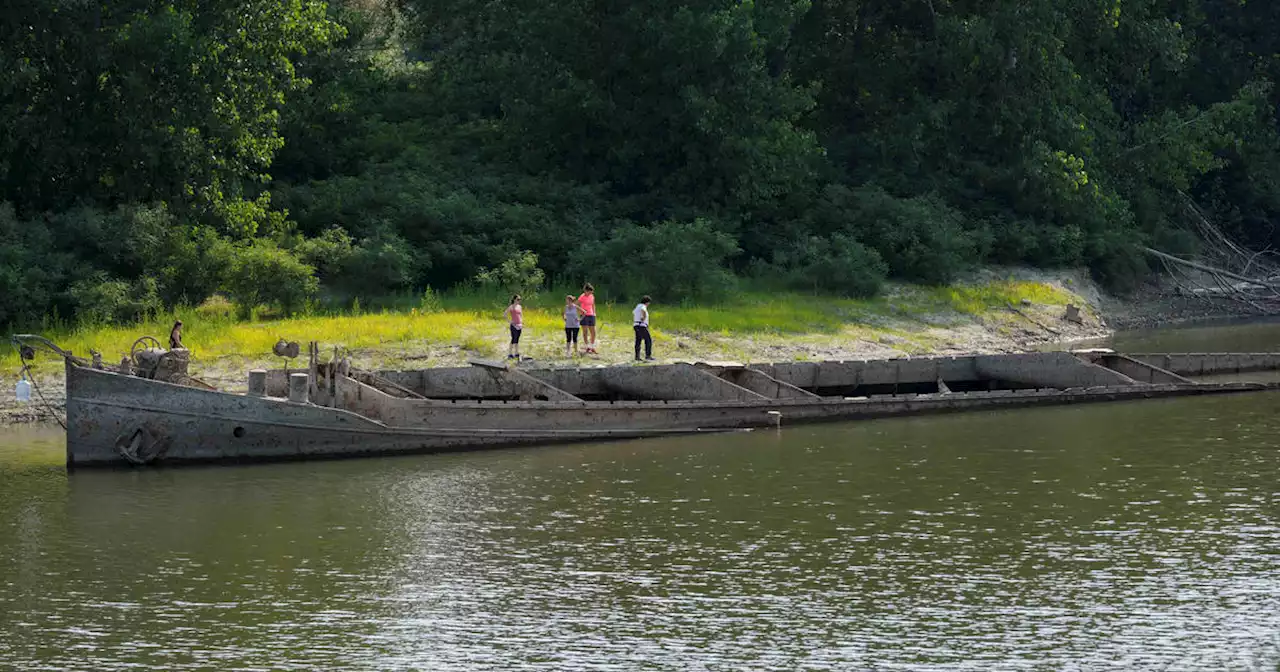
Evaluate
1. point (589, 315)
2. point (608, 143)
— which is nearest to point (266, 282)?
point (589, 315)

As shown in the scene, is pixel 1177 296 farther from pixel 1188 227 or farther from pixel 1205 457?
pixel 1205 457

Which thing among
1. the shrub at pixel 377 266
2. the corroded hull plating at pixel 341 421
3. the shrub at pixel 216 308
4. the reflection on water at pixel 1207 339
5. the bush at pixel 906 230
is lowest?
the corroded hull plating at pixel 341 421

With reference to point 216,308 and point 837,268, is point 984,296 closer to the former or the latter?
point 837,268

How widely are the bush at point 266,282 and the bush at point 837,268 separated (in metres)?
13.8

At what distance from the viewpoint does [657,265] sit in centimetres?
4191

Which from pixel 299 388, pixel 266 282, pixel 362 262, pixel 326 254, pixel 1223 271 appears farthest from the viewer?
pixel 1223 271

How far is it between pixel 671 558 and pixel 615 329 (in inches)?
683

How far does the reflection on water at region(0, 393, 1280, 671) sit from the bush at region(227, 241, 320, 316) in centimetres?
1087

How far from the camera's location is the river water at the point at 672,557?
54.5 ft

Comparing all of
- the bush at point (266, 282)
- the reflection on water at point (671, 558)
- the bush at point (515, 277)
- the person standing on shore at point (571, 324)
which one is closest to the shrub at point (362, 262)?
the bush at point (515, 277)

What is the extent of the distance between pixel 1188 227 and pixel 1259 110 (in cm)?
479

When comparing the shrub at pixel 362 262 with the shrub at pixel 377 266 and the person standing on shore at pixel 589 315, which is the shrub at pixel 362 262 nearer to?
the shrub at pixel 377 266

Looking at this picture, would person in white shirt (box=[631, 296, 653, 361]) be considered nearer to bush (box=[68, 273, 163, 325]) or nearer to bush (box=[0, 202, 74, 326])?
bush (box=[68, 273, 163, 325])

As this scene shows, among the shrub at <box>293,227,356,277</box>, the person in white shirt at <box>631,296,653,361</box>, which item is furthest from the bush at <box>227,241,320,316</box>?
the person in white shirt at <box>631,296,653,361</box>
